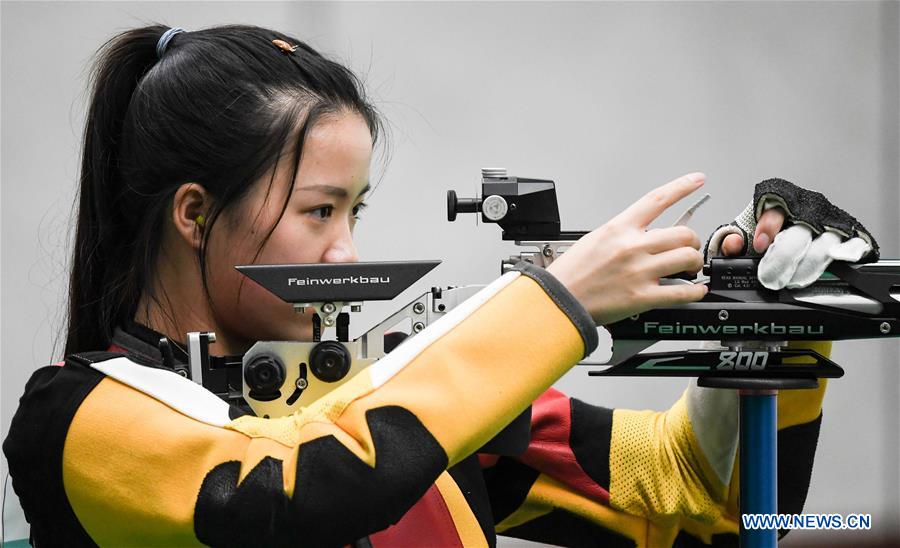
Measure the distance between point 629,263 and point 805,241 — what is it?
0.20 meters

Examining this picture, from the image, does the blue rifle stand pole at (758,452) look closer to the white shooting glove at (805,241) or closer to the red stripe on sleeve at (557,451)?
the white shooting glove at (805,241)

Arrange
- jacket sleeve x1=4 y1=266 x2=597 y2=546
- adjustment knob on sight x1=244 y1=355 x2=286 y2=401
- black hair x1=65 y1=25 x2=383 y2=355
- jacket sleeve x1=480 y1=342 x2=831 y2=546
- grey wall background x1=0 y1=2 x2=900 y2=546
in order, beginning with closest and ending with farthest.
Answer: jacket sleeve x1=4 y1=266 x2=597 y2=546
adjustment knob on sight x1=244 y1=355 x2=286 y2=401
black hair x1=65 y1=25 x2=383 y2=355
jacket sleeve x1=480 y1=342 x2=831 y2=546
grey wall background x1=0 y1=2 x2=900 y2=546

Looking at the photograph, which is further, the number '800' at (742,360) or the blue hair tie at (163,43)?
the blue hair tie at (163,43)

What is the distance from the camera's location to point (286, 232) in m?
0.91

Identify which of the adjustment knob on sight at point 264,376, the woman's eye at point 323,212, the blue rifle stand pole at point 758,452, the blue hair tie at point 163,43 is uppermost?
the blue hair tie at point 163,43

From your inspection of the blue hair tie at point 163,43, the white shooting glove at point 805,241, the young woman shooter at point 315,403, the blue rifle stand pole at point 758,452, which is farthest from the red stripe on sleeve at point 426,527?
the blue hair tie at point 163,43

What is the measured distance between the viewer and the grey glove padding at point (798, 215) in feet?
2.94

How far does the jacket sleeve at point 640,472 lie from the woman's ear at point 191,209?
44 centimetres

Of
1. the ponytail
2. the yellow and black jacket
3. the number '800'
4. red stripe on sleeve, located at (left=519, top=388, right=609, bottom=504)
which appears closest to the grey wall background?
red stripe on sleeve, located at (left=519, top=388, right=609, bottom=504)

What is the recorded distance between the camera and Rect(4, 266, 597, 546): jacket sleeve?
0.71 m

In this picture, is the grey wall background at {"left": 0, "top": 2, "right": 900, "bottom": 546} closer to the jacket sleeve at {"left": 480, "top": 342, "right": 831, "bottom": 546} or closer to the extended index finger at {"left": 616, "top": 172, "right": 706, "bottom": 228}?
the jacket sleeve at {"left": 480, "top": 342, "right": 831, "bottom": 546}

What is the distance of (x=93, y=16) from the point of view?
1877 millimetres

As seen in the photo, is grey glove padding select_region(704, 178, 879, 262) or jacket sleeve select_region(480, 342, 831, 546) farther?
jacket sleeve select_region(480, 342, 831, 546)

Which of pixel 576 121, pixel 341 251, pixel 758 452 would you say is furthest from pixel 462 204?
pixel 576 121
